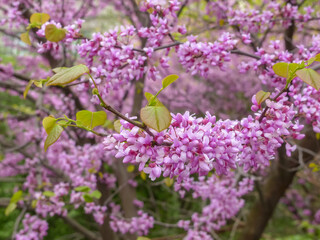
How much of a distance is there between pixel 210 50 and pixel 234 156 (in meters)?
0.88

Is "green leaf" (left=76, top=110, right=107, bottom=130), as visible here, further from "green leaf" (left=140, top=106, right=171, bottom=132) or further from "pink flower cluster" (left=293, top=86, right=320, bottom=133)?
"pink flower cluster" (left=293, top=86, right=320, bottom=133)

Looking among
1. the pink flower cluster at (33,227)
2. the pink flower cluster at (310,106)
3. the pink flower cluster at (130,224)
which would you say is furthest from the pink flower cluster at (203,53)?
the pink flower cluster at (33,227)

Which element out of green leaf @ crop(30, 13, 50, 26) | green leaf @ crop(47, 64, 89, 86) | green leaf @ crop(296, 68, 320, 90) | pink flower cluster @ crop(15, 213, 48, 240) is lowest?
pink flower cluster @ crop(15, 213, 48, 240)

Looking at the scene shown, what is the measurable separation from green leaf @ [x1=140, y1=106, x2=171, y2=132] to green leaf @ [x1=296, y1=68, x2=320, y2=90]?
451mm

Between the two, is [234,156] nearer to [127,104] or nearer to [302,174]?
[302,174]

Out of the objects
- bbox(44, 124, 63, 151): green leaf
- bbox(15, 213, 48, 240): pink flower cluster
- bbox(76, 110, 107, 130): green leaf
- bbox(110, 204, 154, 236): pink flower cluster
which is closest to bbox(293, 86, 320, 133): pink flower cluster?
bbox(76, 110, 107, 130): green leaf

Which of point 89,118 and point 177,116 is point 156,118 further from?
point 89,118

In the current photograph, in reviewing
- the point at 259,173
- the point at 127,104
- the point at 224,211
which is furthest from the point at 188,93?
the point at 224,211

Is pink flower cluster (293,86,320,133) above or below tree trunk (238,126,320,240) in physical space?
above

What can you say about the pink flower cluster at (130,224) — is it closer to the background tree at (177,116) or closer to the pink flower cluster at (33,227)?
the background tree at (177,116)

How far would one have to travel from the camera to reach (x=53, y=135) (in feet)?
3.32

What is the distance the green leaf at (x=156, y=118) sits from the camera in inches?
32.8

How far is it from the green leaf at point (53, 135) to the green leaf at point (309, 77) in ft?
2.66

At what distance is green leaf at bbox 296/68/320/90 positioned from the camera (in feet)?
3.03
